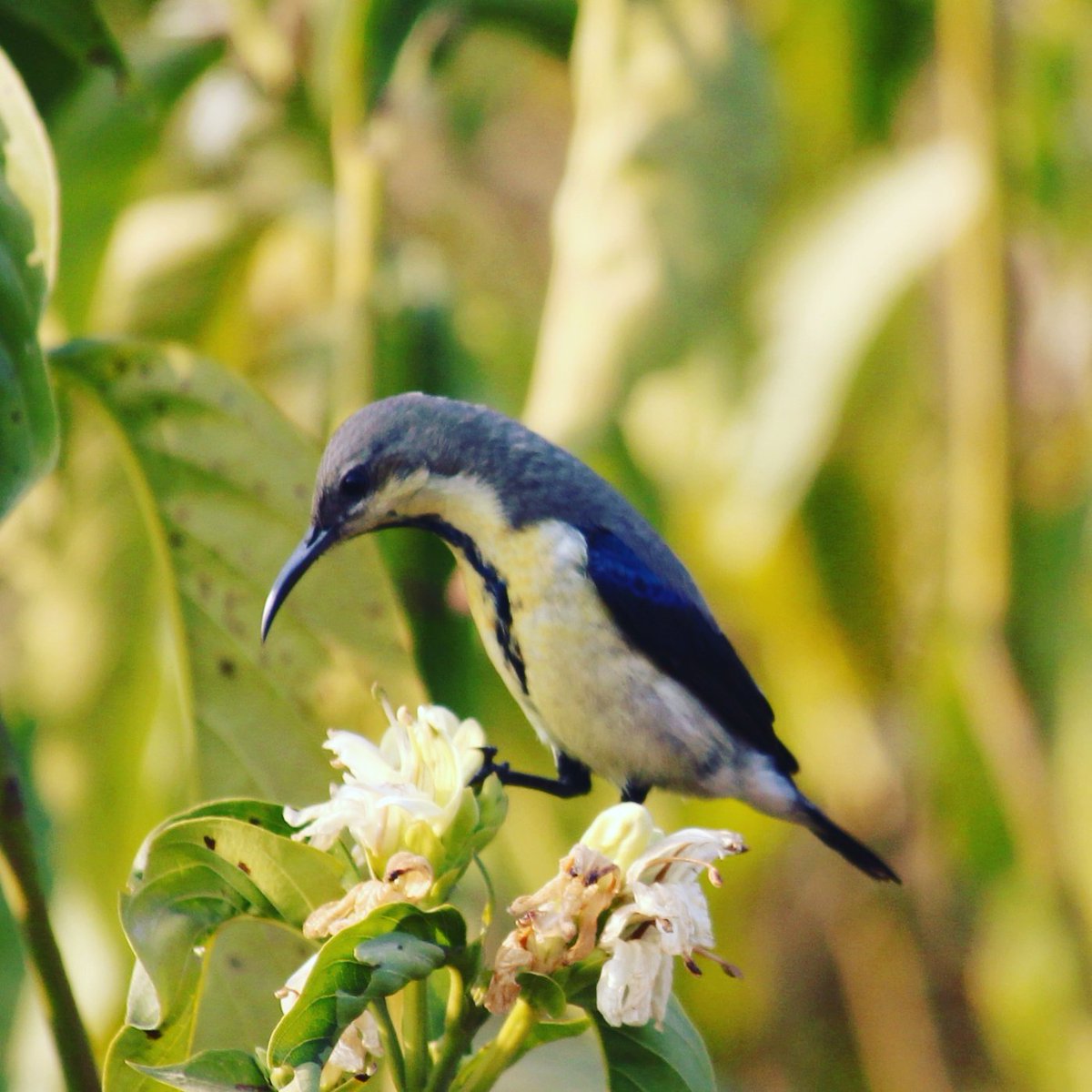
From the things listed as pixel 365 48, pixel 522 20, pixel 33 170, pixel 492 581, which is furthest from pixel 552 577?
pixel 522 20

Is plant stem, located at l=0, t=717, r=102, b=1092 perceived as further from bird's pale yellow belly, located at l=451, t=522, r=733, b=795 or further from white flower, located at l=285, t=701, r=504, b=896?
bird's pale yellow belly, located at l=451, t=522, r=733, b=795

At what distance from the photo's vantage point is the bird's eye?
1154mm

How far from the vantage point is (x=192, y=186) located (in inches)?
86.4

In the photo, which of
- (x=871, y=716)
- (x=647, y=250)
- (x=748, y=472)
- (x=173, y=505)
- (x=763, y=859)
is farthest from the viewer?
(x=871, y=716)

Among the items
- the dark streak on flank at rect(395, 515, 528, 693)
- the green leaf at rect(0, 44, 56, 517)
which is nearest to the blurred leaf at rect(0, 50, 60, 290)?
the green leaf at rect(0, 44, 56, 517)

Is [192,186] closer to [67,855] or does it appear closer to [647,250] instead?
[647,250]

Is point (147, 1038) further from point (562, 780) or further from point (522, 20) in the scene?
point (522, 20)

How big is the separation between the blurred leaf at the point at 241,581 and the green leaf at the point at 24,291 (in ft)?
0.64

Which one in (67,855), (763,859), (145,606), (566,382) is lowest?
(763,859)

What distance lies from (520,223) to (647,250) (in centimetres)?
170

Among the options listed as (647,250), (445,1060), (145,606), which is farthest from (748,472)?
(445,1060)

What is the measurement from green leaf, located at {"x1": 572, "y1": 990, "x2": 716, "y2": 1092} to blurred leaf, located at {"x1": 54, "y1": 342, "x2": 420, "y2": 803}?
370 millimetres

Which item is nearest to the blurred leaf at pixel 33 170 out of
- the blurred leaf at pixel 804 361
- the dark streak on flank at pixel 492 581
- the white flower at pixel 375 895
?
the dark streak on flank at pixel 492 581

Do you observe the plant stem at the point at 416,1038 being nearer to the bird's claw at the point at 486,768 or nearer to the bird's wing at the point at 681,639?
the bird's claw at the point at 486,768
